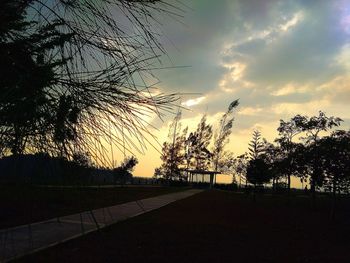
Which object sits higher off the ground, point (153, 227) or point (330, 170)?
point (330, 170)

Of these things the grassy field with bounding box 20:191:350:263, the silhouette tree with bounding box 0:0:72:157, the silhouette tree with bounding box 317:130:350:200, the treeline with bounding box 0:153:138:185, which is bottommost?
the grassy field with bounding box 20:191:350:263

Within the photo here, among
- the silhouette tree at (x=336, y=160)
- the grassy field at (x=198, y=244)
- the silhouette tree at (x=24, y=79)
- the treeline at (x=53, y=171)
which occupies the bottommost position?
the grassy field at (x=198, y=244)

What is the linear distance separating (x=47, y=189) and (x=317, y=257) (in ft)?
24.7

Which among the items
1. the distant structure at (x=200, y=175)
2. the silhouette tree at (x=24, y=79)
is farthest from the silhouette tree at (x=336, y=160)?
the distant structure at (x=200, y=175)

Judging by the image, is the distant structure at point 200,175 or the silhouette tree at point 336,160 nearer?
the silhouette tree at point 336,160

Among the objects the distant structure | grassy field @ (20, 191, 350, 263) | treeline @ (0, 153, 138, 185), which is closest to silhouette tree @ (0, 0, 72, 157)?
treeline @ (0, 153, 138, 185)

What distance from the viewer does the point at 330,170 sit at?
1925cm

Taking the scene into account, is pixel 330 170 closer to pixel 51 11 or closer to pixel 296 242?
pixel 296 242

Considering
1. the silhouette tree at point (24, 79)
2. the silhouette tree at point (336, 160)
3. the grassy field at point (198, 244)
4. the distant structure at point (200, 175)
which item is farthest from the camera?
the distant structure at point (200, 175)

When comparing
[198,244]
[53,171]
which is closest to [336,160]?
[198,244]

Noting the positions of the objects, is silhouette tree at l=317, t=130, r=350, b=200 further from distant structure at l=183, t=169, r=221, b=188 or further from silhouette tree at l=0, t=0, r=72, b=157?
distant structure at l=183, t=169, r=221, b=188

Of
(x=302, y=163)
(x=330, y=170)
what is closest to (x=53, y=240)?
(x=330, y=170)

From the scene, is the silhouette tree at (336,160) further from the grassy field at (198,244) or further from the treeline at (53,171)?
the treeline at (53,171)

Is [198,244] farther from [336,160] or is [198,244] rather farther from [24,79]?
[336,160]
